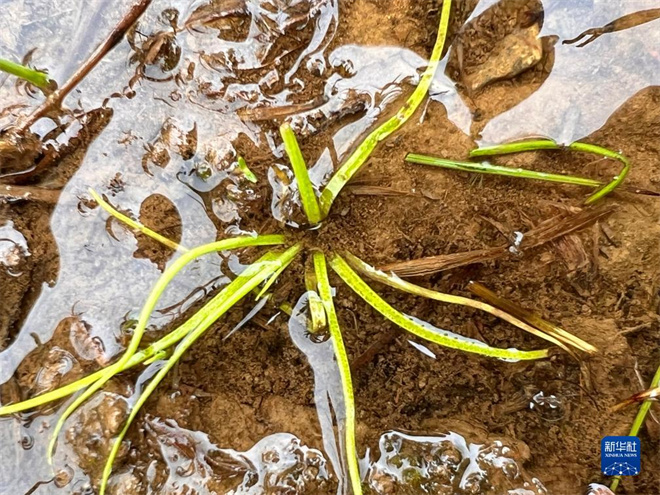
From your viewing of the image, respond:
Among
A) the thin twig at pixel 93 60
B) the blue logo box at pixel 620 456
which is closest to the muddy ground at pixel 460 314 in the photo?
the blue logo box at pixel 620 456

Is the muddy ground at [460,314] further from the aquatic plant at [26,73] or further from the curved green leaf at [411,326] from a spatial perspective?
the aquatic plant at [26,73]

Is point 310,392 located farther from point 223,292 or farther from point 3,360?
point 3,360

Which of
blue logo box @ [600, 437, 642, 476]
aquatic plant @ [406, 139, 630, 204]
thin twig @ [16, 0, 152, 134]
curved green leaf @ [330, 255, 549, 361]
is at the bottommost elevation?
blue logo box @ [600, 437, 642, 476]

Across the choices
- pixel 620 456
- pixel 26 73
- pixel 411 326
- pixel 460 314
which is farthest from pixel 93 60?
pixel 620 456

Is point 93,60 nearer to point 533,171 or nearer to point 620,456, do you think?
point 533,171

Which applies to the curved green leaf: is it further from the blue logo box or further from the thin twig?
the thin twig

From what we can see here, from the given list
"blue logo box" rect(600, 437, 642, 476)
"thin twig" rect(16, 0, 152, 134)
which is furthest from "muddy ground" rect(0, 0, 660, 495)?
"thin twig" rect(16, 0, 152, 134)

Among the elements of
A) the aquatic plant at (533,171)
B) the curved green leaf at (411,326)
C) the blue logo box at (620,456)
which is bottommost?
the blue logo box at (620,456)
